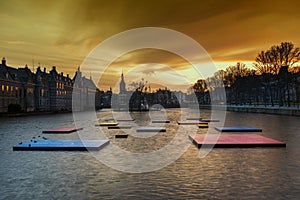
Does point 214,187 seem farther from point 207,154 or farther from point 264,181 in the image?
point 207,154

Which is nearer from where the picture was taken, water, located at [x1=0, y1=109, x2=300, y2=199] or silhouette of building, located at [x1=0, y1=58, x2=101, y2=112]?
water, located at [x1=0, y1=109, x2=300, y2=199]

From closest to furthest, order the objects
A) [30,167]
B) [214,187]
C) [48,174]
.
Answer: [214,187] → [48,174] → [30,167]

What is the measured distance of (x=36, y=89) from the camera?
332 feet

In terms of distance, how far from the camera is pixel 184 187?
966 cm

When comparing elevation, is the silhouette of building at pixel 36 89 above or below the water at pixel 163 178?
above

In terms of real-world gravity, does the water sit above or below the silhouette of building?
below

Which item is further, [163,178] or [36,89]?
[36,89]

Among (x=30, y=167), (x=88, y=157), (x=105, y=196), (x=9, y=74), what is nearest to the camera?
(x=105, y=196)

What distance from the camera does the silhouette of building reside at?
269ft

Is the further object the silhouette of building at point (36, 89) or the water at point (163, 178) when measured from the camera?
the silhouette of building at point (36, 89)

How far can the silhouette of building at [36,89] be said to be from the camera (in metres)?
82.0

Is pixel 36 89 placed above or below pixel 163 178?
above

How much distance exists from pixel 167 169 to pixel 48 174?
485cm

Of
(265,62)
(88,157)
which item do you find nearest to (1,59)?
(265,62)
